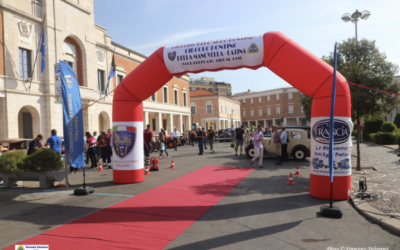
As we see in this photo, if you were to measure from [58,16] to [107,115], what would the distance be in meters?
10.4

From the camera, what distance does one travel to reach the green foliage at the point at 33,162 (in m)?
8.69

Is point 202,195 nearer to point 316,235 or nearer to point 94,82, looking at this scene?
point 316,235

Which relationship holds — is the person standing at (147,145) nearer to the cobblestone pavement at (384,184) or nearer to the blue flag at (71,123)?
the blue flag at (71,123)

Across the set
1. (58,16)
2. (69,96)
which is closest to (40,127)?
(58,16)

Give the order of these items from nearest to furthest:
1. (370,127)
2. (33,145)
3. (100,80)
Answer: (33,145) → (370,127) → (100,80)

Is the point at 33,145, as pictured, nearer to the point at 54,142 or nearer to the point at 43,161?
the point at 54,142

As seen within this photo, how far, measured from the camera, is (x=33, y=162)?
8.72 m

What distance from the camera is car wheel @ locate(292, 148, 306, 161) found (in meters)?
14.0

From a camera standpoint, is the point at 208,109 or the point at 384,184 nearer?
the point at 384,184

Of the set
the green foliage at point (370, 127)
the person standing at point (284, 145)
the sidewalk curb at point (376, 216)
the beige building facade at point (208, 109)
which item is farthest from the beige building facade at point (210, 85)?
the sidewalk curb at point (376, 216)

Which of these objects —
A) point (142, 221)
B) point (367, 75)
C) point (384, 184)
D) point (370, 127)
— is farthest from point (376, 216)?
point (370, 127)

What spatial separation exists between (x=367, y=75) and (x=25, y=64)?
70.2 feet

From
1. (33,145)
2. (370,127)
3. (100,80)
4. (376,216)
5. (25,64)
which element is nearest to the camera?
(376,216)

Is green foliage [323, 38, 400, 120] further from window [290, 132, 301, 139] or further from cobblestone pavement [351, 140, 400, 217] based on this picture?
window [290, 132, 301, 139]
